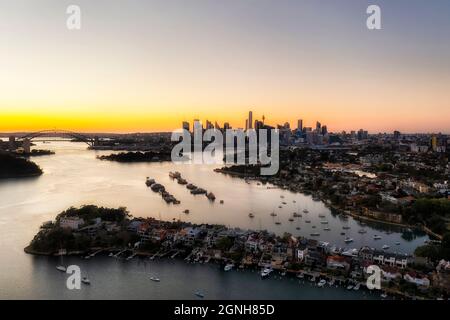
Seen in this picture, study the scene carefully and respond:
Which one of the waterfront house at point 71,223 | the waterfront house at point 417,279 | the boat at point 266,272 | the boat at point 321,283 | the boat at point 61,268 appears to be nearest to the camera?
the waterfront house at point 417,279

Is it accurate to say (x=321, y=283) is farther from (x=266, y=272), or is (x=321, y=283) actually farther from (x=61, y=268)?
(x=61, y=268)

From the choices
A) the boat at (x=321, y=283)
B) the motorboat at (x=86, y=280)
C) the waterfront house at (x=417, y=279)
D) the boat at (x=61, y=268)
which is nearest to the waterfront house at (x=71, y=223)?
the boat at (x=61, y=268)

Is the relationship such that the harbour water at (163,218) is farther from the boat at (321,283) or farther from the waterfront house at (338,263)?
the waterfront house at (338,263)

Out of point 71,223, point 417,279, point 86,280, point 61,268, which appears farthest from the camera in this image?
point 71,223

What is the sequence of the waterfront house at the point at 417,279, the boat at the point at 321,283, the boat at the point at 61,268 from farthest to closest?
the boat at the point at 61,268
the boat at the point at 321,283
the waterfront house at the point at 417,279

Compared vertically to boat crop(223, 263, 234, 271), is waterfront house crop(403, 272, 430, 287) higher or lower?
higher

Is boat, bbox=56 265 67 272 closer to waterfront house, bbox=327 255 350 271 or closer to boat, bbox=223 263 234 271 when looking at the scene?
boat, bbox=223 263 234 271

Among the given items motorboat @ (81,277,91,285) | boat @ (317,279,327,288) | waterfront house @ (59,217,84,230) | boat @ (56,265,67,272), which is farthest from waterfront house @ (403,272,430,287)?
waterfront house @ (59,217,84,230)

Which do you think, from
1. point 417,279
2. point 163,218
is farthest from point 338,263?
point 163,218

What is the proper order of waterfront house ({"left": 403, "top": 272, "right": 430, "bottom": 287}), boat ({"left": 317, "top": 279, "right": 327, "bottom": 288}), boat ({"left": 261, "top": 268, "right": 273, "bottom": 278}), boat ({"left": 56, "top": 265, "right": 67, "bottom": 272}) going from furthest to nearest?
1. boat ({"left": 56, "top": 265, "right": 67, "bottom": 272})
2. boat ({"left": 261, "top": 268, "right": 273, "bottom": 278})
3. boat ({"left": 317, "top": 279, "right": 327, "bottom": 288})
4. waterfront house ({"left": 403, "top": 272, "right": 430, "bottom": 287})

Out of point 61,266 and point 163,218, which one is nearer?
point 61,266
